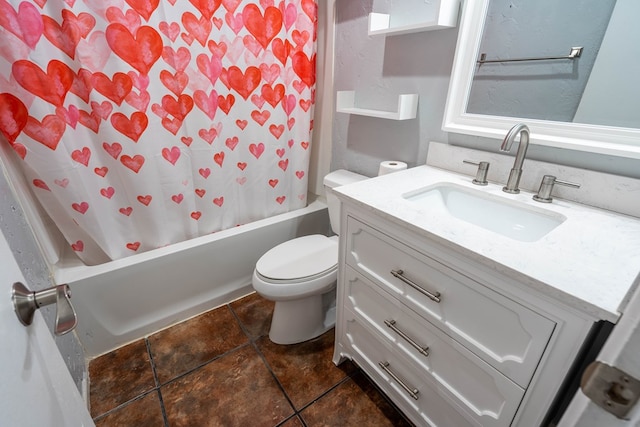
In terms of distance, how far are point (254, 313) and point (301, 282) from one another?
551 millimetres

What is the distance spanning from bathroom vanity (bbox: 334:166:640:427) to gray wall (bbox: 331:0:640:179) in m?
0.16

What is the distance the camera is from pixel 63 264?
4.48 feet

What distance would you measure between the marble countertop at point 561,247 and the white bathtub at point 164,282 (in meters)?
0.90

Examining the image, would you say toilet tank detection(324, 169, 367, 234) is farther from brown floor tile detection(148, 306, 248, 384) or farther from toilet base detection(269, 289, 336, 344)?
brown floor tile detection(148, 306, 248, 384)

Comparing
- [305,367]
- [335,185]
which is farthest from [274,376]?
[335,185]

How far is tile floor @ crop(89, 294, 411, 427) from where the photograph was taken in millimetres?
1188

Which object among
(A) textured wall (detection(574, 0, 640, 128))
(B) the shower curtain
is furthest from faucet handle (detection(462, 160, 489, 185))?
(B) the shower curtain

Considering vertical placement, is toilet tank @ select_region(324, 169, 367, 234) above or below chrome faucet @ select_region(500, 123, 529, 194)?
below

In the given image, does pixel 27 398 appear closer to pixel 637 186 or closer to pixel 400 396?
pixel 400 396

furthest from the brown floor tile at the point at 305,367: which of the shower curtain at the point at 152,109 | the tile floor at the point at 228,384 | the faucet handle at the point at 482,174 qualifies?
the faucet handle at the point at 482,174

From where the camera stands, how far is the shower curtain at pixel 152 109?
1.07 meters

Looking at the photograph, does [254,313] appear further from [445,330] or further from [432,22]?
[432,22]

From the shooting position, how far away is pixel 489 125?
1.12 m

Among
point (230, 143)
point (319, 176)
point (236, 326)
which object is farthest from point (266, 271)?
point (319, 176)
